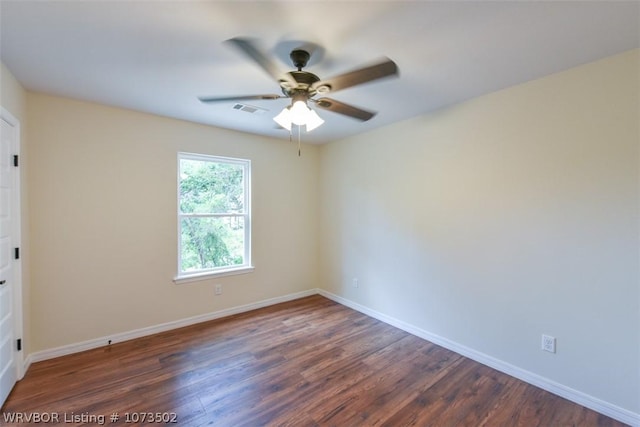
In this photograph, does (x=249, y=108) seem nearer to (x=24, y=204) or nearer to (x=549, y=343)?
(x=24, y=204)

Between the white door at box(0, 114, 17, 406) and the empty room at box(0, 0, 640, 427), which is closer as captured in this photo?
the empty room at box(0, 0, 640, 427)

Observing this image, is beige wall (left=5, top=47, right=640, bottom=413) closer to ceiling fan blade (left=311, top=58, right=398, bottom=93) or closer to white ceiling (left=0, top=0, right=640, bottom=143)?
white ceiling (left=0, top=0, right=640, bottom=143)

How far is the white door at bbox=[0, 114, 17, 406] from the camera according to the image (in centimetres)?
196

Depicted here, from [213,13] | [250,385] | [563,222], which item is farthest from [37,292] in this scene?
[563,222]

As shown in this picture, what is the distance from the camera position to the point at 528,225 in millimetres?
2275

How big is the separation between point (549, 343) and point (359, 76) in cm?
Result: 243

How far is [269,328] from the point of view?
3.23m

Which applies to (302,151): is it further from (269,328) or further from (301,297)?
(269,328)

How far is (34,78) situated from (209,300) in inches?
103

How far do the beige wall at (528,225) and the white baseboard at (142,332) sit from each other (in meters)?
1.66

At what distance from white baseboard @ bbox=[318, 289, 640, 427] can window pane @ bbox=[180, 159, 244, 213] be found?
243cm

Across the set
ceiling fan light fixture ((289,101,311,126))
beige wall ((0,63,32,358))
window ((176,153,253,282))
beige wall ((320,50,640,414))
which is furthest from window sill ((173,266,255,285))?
ceiling fan light fixture ((289,101,311,126))

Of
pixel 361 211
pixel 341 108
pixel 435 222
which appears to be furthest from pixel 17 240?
pixel 435 222

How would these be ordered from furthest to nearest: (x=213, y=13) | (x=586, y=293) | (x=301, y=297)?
(x=301, y=297) < (x=586, y=293) < (x=213, y=13)
